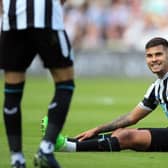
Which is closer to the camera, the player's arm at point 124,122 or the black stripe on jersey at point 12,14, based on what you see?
the black stripe on jersey at point 12,14

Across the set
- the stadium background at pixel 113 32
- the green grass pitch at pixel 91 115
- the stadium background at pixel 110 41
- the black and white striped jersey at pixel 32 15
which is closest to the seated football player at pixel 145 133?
the green grass pitch at pixel 91 115

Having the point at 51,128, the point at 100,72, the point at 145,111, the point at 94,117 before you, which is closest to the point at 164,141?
the point at 145,111

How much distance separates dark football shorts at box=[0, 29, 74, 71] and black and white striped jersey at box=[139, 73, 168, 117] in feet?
6.01

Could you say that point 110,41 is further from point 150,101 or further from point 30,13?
point 30,13

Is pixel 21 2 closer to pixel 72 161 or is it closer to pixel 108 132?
pixel 72 161

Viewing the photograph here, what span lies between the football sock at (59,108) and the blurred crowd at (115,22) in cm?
1775

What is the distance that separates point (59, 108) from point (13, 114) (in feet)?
1.16

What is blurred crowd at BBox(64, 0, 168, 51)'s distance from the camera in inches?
961

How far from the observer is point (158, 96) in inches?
321

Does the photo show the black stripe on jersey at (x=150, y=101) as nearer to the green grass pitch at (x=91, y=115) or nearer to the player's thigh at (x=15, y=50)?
the green grass pitch at (x=91, y=115)

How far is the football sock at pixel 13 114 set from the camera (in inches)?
256

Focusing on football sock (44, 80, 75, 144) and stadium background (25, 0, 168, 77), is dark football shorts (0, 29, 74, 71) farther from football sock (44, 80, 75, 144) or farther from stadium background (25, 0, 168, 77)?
stadium background (25, 0, 168, 77)

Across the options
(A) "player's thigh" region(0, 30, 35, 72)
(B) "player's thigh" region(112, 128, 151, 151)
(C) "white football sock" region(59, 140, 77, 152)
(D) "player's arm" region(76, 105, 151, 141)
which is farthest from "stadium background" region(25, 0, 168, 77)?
(A) "player's thigh" region(0, 30, 35, 72)

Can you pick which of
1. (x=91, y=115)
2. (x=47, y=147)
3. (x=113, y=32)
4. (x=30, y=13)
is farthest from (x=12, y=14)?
(x=113, y=32)
